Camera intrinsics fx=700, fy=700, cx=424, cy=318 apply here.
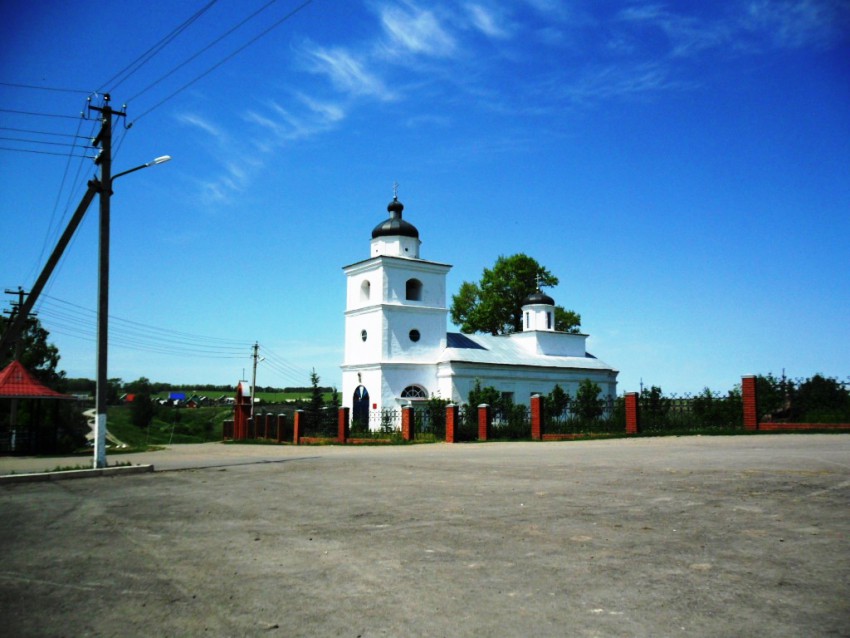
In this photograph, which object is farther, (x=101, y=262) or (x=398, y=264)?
(x=398, y=264)

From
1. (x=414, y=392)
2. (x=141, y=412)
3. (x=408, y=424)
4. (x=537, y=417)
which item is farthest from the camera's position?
(x=141, y=412)

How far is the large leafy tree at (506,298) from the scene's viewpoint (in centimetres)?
5331

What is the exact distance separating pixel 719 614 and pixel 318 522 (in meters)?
4.06

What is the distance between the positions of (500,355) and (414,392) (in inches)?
246

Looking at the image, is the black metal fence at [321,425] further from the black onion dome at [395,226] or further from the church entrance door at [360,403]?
the black onion dome at [395,226]

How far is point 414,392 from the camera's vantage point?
37.4m

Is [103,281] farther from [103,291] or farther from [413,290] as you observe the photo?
[413,290]

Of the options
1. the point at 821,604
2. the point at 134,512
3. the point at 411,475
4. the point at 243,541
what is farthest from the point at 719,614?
the point at 411,475

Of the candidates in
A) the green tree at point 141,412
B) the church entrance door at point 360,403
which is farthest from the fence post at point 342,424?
the green tree at point 141,412

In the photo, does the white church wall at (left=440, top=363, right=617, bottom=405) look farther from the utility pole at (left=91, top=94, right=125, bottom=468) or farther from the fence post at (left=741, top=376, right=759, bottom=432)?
the utility pole at (left=91, top=94, right=125, bottom=468)

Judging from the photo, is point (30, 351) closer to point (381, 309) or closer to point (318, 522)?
point (381, 309)

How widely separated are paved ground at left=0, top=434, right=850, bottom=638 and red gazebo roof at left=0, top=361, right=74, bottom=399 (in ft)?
51.3

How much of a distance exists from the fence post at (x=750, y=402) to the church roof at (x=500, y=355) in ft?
53.9

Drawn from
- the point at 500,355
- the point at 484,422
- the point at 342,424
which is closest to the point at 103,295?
the point at 484,422
